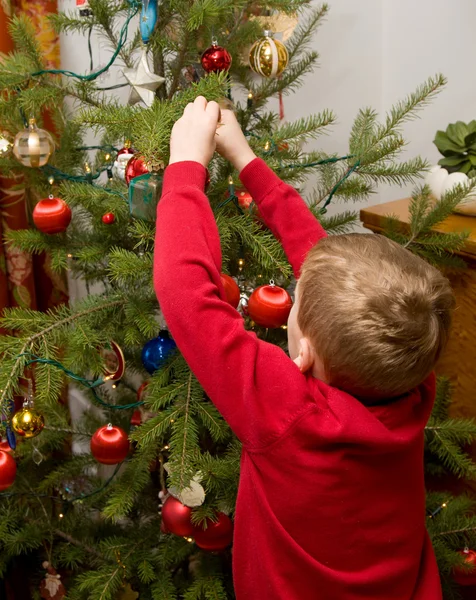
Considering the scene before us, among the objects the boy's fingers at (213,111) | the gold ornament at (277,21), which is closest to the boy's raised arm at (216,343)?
the boy's fingers at (213,111)

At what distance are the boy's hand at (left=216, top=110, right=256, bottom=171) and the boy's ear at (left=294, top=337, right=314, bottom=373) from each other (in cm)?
28

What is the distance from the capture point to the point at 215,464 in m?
0.91

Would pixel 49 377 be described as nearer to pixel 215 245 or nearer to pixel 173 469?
pixel 173 469

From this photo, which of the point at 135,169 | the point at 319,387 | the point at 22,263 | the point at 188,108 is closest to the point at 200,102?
the point at 188,108

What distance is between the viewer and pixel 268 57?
1.01 meters

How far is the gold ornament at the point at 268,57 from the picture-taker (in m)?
1.01

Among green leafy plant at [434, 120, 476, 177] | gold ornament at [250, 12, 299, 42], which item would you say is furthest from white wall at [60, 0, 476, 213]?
gold ornament at [250, 12, 299, 42]

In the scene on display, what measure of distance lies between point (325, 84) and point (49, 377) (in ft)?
3.88

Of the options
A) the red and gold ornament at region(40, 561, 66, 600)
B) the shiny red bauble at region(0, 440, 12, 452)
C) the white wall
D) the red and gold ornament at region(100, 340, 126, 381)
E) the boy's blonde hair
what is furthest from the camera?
the white wall

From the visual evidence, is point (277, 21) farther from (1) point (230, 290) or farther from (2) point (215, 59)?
(1) point (230, 290)

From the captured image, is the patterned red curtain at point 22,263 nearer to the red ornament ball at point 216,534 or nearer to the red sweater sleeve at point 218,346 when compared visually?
the red ornament ball at point 216,534

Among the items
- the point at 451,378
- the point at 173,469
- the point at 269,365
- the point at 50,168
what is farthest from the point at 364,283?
the point at 451,378

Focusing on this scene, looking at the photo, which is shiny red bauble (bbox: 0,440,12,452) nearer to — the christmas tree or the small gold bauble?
the christmas tree

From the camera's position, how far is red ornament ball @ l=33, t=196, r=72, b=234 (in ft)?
3.18
